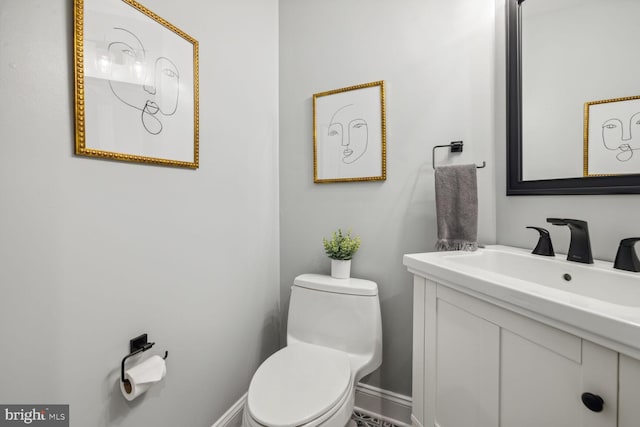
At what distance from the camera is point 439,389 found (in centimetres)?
93

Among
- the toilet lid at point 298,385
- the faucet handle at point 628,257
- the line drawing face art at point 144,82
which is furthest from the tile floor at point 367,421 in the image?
the line drawing face art at point 144,82

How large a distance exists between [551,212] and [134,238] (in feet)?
5.27

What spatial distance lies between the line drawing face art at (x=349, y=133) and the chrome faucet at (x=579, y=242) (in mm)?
898

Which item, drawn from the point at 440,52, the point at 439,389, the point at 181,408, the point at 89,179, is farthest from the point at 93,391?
the point at 440,52

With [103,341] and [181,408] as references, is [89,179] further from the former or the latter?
[181,408]

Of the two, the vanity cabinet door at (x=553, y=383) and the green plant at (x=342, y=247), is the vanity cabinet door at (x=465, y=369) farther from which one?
the green plant at (x=342, y=247)

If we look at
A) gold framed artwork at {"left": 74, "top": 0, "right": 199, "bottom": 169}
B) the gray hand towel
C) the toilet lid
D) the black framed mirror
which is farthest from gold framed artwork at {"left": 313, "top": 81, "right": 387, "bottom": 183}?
the toilet lid

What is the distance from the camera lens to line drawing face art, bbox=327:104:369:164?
1.42 meters

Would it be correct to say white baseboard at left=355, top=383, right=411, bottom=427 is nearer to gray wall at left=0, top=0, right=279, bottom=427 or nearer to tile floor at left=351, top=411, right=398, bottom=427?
tile floor at left=351, top=411, right=398, bottom=427

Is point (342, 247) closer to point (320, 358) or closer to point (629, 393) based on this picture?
point (320, 358)

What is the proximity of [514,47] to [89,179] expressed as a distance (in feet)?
5.68

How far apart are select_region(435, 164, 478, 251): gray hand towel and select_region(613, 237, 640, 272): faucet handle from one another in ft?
1.35

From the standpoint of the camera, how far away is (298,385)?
97 cm

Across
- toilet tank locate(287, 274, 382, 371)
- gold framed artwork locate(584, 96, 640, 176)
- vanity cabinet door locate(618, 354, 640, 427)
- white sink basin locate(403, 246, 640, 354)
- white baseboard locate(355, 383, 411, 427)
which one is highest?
gold framed artwork locate(584, 96, 640, 176)
